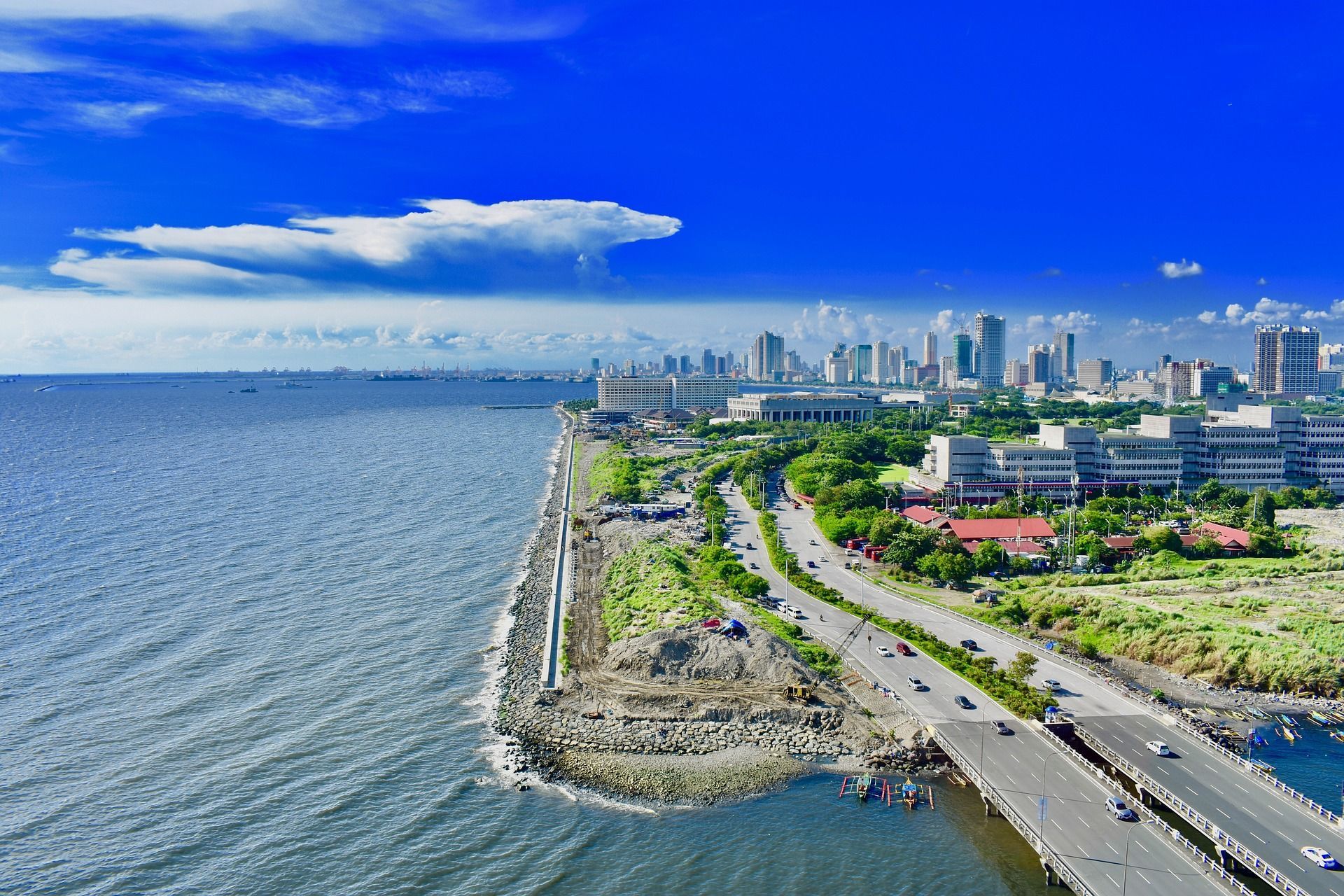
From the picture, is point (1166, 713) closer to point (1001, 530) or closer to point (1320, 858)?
point (1320, 858)

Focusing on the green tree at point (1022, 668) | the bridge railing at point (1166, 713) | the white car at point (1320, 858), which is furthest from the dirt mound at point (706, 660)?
the white car at point (1320, 858)

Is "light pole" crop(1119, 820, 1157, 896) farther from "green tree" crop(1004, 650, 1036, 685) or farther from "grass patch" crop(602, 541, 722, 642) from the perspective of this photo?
"grass patch" crop(602, 541, 722, 642)

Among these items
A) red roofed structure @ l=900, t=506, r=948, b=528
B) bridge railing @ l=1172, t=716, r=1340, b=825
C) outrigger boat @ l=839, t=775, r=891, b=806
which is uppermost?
red roofed structure @ l=900, t=506, r=948, b=528

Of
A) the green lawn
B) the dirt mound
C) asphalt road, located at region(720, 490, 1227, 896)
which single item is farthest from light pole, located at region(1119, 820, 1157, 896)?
the green lawn

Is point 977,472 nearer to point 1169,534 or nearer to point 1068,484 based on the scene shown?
point 1068,484

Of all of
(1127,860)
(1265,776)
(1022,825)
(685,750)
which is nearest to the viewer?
(1127,860)

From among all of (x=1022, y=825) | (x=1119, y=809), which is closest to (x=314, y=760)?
(x=1022, y=825)

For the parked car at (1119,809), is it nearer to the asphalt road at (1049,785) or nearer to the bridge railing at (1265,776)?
the asphalt road at (1049,785)
